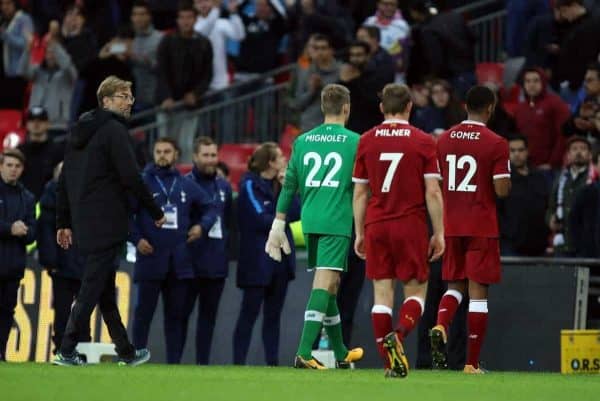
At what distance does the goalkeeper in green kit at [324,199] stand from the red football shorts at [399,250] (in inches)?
25.7

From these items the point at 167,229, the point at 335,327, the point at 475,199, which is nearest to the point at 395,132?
the point at 475,199

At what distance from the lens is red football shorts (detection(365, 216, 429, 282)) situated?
13070mm

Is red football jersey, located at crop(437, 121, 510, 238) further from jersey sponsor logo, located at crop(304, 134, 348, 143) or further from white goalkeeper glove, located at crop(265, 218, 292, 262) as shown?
white goalkeeper glove, located at crop(265, 218, 292, 262)

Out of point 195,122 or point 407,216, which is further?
point 195,122

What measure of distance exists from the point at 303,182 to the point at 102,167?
163 cm

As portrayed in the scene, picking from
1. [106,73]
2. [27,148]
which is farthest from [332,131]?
[106,73]

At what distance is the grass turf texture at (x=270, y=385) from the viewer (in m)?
10.7

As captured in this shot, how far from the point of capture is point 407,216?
13.1 m

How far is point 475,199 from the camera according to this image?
46.3 ft

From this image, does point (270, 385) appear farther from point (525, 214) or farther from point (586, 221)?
point (525, 214)

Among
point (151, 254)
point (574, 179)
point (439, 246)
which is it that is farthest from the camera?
point (574, 179)

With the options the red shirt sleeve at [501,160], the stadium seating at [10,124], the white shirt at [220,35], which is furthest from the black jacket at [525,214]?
the stadium seating at [10,124]

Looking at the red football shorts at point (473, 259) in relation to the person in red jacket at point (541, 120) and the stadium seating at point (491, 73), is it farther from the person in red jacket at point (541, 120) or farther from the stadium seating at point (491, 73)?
the stadium seating at point (491, 73)

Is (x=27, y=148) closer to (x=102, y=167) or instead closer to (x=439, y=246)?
(x=102, y=167)
